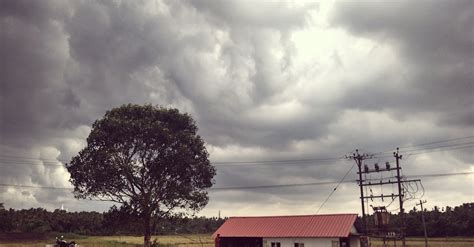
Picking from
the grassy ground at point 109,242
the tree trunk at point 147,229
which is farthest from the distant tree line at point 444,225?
the tree trunk at point 147,229

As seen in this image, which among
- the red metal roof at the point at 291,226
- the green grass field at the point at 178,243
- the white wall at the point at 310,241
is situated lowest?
the green grass field at the point at 178,243

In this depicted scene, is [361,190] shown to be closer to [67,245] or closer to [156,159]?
[156,159]

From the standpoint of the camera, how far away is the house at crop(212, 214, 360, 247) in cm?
4822

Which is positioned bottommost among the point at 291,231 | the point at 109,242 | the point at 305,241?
the point at 109,242

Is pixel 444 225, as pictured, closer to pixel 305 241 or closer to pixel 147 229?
pixel 305 241

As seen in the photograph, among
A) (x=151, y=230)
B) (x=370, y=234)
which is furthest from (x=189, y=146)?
(x=370, y=234)

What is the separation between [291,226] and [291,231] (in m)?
1.22

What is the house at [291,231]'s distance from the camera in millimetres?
48219

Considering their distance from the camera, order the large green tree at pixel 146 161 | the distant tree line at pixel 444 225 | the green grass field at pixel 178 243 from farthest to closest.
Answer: the distant tree line at pixel 444 225 < the green grass field at pixel 178 243 < the large green tree at pixel 146 161

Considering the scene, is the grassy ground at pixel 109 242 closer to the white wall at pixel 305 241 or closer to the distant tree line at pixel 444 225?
the white wall at pixel 305 241

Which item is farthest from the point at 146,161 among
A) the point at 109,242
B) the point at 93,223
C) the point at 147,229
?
the point at 93,223

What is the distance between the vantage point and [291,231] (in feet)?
168

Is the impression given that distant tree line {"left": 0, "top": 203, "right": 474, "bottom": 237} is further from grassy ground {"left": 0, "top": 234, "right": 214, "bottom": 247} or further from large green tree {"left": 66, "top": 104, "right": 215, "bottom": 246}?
large green tree {"left": 66, "top": 104, "right": 215, "bottom": 246}

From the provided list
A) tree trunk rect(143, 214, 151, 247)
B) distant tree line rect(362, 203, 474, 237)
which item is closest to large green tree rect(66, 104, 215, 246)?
tree trunk rect(143, 214, 151, 247)
